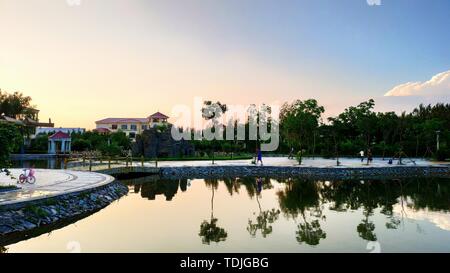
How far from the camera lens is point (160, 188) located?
1952 centimetres

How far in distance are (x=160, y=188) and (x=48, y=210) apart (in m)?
8.74

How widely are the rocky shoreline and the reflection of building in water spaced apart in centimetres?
291

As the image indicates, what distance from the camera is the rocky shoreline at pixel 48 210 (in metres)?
9.67

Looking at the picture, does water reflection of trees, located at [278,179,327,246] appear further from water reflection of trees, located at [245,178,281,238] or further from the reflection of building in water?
the reflection of building in water

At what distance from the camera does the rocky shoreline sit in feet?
31.7

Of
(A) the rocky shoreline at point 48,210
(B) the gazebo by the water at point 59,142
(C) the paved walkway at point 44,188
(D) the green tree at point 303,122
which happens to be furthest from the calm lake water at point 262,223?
(B) the gazebo by the water at point 59,142

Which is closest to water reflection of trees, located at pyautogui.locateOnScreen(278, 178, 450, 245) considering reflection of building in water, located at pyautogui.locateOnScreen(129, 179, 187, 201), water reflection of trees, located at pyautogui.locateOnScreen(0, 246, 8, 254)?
reflection of building in water, located at pyautogui.locateOnScreen(129, 179, 187, 201)

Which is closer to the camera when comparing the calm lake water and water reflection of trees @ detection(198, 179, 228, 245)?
the calm lake water

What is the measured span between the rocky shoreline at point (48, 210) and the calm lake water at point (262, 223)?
1.74ft

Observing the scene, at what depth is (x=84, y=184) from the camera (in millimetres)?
14828

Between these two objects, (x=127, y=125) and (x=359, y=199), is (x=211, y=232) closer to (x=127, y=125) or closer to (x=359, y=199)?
(x=359, y=199)

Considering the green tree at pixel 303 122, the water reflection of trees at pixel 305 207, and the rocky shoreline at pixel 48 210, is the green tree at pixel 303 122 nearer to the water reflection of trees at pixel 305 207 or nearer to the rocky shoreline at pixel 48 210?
the water reflection of trees at pixel 305 207
